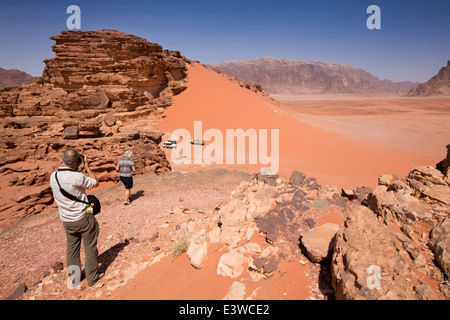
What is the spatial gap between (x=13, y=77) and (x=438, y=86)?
138210 mm

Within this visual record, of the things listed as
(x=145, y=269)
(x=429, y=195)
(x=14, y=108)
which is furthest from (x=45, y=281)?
(x=14, y=108)

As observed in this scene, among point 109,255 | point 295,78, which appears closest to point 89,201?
point 109,255

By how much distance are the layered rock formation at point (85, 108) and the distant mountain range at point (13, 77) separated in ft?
231

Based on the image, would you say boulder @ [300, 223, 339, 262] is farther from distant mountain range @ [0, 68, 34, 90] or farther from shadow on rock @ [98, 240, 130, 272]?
distant mountain range @ [0, 68, 34, 90]

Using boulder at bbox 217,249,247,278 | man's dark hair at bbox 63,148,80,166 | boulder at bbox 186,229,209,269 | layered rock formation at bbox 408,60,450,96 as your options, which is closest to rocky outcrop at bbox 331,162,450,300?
boulder at bbox 217,249,247,278

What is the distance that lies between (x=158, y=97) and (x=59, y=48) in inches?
270

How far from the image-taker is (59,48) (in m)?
14.2

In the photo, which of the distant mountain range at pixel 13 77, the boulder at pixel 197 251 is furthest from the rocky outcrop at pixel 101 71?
the distant mountain range at pixel 13 77

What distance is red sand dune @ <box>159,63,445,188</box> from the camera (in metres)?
9.66

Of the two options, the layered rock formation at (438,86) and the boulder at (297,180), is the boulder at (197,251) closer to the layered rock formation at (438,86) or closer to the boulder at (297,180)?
the boulder at (297,180)

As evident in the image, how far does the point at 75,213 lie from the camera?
2.82 m

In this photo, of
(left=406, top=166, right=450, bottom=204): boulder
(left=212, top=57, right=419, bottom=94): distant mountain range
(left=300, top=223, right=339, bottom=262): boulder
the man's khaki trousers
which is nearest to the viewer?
(left=300, top=223, right=339, bottom=262): boulder

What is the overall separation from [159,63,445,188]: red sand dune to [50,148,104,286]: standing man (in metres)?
6.74
